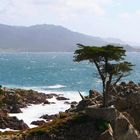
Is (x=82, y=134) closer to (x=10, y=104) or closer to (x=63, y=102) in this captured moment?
(x=10, y=104)

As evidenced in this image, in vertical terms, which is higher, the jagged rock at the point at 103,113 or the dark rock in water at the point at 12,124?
the jagged rock at the point at 103,113

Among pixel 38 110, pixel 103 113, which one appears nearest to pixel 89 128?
pixel 103 113

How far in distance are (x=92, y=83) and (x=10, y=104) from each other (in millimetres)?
74706

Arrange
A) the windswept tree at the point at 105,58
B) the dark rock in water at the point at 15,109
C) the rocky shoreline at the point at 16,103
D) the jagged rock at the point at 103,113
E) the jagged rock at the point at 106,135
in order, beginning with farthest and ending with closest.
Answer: the dark rock in water at the point at 15,109, the rocky shoreline at the point at 16,103, the windswept tree at the point at 105,58, the jagged rock at the point at 103,113, the jagged rock at the point at 106,135

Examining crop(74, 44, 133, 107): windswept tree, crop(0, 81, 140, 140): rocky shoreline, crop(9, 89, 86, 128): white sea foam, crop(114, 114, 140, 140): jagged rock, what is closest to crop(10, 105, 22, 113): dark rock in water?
crop(9, 89, 86, 128): white sea foam

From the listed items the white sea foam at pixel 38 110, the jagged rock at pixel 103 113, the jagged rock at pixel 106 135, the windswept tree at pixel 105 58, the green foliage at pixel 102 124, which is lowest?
the white sea foam at pixel 38 110

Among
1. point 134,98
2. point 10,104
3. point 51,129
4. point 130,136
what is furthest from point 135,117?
point 10,104

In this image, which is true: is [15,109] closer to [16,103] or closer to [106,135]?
[16,103]

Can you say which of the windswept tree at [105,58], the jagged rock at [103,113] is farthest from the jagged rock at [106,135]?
the windswept tree at [105,58]

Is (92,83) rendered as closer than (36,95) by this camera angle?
No

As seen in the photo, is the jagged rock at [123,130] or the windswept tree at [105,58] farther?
the windswept tree at [105,58]

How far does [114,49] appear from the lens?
168 ft

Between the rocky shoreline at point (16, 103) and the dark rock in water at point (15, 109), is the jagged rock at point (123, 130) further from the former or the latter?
the dark rock in water at point (15, 109)

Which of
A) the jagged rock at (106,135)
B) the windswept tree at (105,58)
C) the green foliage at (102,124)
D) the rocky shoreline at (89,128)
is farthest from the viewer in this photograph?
the windswept tree at (105,58)
